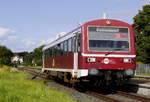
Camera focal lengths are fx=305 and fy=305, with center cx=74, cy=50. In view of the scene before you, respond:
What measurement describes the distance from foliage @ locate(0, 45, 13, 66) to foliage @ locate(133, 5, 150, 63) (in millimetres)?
17128

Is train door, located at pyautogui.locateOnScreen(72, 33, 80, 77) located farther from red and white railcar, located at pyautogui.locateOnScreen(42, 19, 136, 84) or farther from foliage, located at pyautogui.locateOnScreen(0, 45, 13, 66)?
foliage, located at pyautogui.locateOnScreen(0, 45, 13, 66)

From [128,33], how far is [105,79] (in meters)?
2.41

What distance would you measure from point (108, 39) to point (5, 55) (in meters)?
25.9

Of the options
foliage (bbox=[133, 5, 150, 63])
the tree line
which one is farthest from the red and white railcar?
foliage (bbox=[133, 5, 150, 63])

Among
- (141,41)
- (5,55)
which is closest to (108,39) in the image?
(5,55)

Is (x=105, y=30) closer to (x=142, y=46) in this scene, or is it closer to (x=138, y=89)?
(x=138, y=89)

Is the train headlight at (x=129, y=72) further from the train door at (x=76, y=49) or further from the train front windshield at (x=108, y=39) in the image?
the train door at (x=76, y=49)

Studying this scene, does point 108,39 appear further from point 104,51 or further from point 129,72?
point 129,72

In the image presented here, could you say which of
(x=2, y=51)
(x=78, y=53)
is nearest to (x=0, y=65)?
(x=2, y=51)

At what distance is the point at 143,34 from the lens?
145 feet

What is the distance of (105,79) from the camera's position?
13.5m

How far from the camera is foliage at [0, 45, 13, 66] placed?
36.3 m

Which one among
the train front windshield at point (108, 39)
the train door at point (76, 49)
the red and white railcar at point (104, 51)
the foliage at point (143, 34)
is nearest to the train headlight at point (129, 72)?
the red and white railcar at point (104, 51)

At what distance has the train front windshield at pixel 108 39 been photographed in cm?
1351
